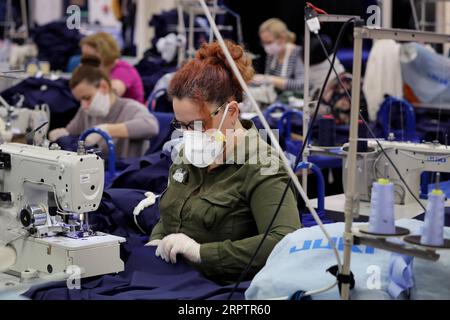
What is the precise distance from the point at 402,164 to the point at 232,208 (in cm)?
100

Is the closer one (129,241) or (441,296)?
(441,296)

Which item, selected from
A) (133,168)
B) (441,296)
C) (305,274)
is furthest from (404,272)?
(133,168)

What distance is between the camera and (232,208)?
2.43 meters

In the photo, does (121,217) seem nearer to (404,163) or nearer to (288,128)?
(404,163)

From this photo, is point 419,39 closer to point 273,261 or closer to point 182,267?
point 273,261

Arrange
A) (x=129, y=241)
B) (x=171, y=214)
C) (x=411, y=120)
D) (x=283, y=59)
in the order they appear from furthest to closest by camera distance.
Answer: (x=283, y=59) → (x=411, y=120) → (x=129, y=241) → (x=171, y=214)

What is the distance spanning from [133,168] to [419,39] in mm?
2002

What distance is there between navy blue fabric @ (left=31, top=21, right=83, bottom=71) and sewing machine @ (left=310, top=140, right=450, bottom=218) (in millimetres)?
5392

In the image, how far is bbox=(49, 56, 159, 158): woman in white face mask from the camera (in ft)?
14.8

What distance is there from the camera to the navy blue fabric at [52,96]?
562 centimetres

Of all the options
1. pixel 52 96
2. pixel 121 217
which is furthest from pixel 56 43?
pixel 121 217

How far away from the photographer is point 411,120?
4.76m

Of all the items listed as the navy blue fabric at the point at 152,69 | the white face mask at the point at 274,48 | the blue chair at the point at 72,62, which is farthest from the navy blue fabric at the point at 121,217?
the blue chair at the point at 72,62

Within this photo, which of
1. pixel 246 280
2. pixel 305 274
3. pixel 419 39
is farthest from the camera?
pixel 246 280
